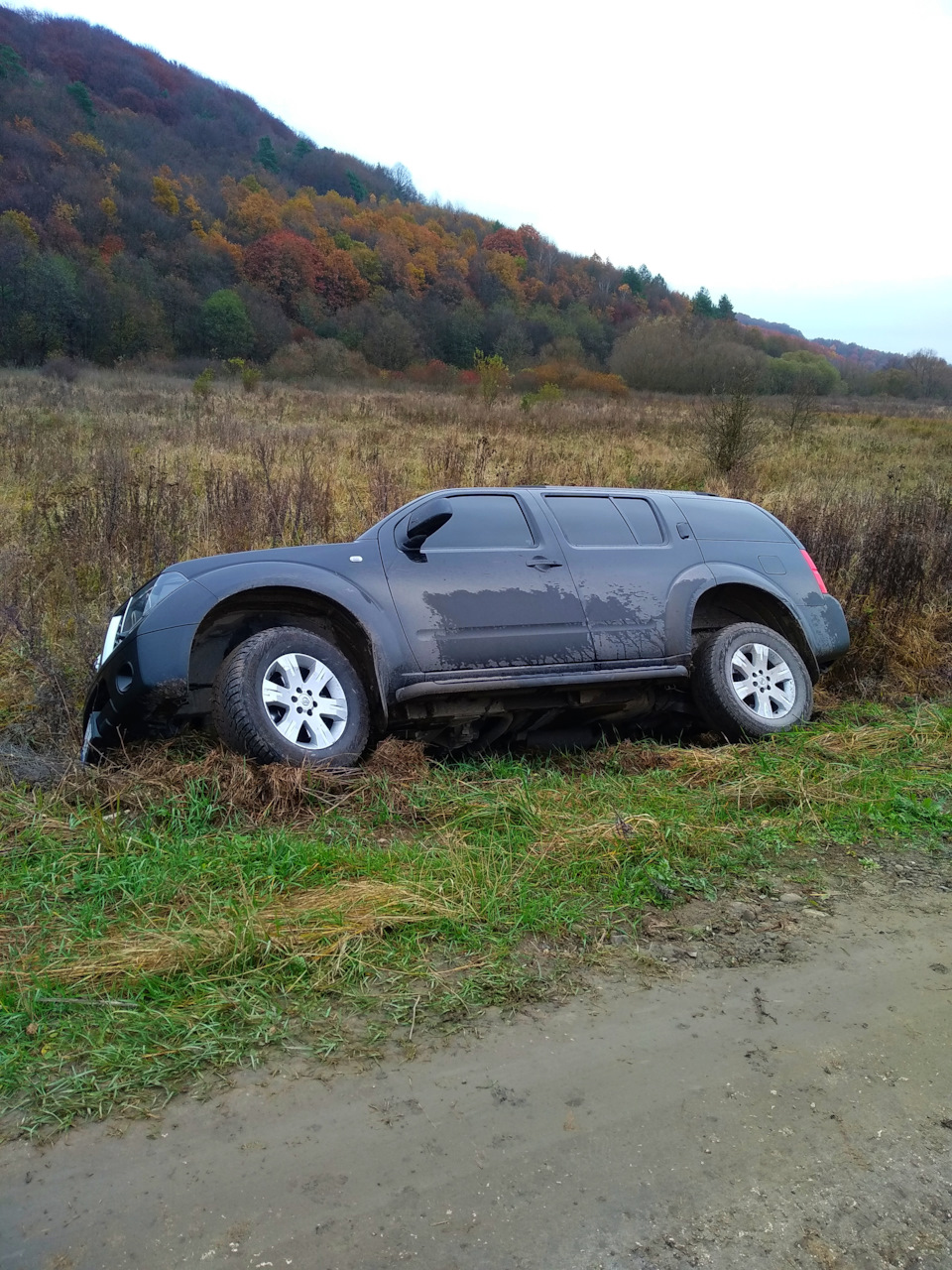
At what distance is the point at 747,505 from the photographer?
6.57m

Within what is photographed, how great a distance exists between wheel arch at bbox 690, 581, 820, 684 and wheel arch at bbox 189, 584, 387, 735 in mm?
2302

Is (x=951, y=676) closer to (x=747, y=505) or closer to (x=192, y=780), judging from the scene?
(x=747, y=505)

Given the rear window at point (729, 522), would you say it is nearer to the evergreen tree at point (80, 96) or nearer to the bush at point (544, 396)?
the bush at point (544, 396)

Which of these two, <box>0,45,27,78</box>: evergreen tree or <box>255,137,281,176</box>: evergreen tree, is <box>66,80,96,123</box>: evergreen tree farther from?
<box>255,137,281,176</box>: evergreen tree

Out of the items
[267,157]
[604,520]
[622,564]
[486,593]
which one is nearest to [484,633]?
[486,593]

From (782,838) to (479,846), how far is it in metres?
1.46

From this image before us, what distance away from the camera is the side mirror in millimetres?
5137

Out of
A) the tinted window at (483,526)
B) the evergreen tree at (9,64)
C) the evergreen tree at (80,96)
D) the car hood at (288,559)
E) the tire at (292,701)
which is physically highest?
the evergreen tree at (9,64)

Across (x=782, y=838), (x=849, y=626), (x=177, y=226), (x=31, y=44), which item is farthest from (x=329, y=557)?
(x=31, y=44)

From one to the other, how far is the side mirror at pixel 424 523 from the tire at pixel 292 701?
0.77 meters

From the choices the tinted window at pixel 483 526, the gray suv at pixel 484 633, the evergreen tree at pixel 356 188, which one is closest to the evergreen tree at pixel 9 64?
the evergreen tree at pixel 356 188

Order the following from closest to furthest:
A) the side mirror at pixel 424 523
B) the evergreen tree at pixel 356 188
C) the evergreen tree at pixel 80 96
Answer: the side mirror at pixel 424 523, the evergreen tree at pixel 80 96, the evergreen tree at pixel 356 188

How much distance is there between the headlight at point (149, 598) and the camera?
4816 mm

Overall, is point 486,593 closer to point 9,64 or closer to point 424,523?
point 424,523
